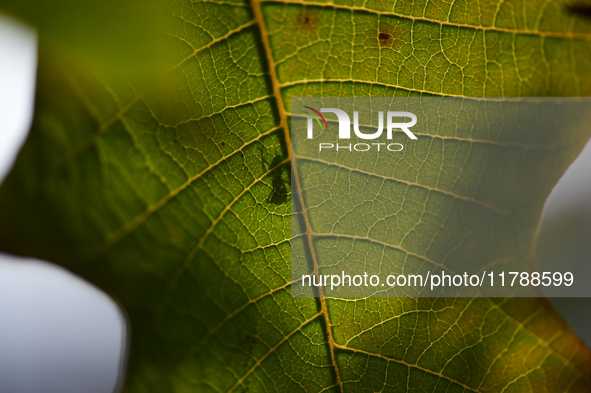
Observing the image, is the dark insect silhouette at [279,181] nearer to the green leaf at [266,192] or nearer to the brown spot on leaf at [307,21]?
the green leaf at [266,192]

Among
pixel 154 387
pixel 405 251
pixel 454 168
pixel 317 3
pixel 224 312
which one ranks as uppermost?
pixel 317 3

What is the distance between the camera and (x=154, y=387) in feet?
1.89

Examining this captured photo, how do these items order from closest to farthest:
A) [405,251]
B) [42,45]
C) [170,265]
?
[42,45] → [170,265] → [405,251]

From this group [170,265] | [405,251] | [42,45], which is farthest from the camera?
[405,251]

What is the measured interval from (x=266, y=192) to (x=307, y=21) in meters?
0.28

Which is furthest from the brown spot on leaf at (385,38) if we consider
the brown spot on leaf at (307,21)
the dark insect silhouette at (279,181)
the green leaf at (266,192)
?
the dark insect silhouette at (279,181)

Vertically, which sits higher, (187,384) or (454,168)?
(454,168)

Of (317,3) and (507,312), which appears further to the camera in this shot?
(507,312)

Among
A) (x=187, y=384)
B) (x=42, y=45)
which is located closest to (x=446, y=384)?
(x=187, y=384)

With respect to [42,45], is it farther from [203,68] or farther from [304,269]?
[304,269]

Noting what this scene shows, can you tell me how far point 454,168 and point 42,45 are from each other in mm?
664

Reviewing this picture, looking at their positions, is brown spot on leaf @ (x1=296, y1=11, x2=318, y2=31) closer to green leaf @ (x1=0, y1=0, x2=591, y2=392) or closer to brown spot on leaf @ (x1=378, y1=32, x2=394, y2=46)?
green leaf @ (x1=0, y1=0, x2=591, y2=392)

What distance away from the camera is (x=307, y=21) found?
56 cm

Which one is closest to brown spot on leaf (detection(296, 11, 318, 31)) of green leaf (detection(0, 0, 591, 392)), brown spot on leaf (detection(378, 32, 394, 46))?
green leaf (detection(0, 0, 591, 392))
